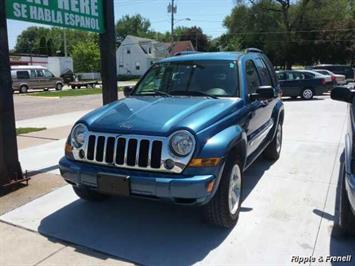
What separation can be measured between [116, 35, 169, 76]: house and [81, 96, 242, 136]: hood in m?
68.0

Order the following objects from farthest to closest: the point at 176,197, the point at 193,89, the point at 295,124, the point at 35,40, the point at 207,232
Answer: the point at 35,40 < the point at 295,124 < the point at 193,89 < the point at 207,232 < the point at 176,197

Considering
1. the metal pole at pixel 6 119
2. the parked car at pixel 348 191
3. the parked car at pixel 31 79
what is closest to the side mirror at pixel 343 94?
the parked car at pixel 348 191

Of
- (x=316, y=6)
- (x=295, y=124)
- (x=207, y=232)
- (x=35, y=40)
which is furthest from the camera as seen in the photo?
(x=35, y=40)

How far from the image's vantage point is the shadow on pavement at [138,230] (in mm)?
3758

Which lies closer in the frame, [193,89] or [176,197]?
[176,197]

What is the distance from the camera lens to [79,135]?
4246 millimetres

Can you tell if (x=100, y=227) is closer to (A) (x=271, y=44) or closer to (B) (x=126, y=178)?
(B) (x=126, y=178)

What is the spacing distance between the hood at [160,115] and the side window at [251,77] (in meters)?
0.60

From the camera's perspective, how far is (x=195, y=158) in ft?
12.1

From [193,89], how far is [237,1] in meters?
51.0

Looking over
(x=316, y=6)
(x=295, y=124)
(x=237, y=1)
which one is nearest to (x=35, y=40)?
(x=237, y=1)

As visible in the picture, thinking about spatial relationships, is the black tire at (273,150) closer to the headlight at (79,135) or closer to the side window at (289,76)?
the headlight at (79,135)

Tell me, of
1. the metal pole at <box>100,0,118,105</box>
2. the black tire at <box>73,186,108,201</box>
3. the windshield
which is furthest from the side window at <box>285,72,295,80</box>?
the black tire at <box>73,186,108,201</box>

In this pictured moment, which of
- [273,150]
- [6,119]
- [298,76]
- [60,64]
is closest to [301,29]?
[60,64]
